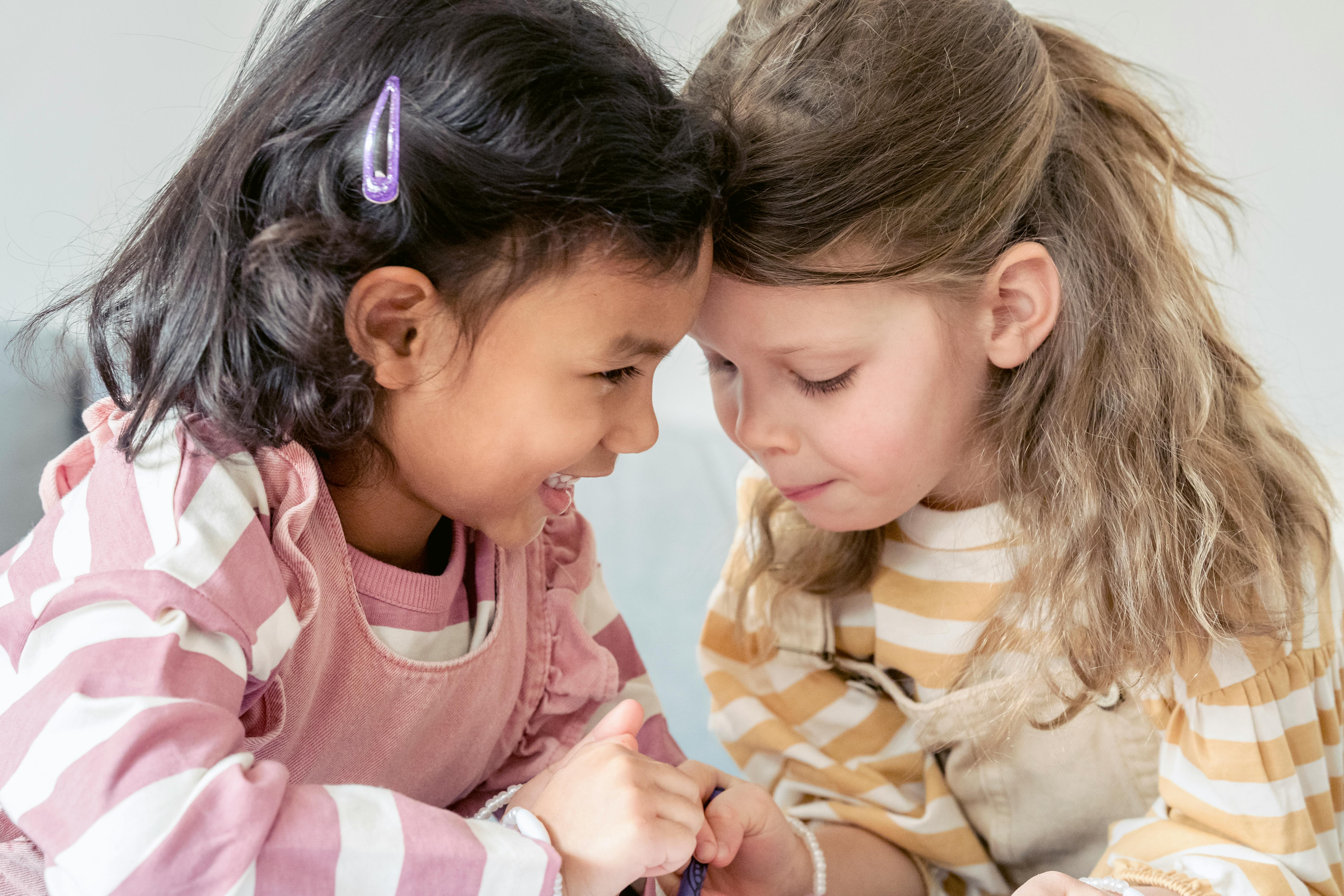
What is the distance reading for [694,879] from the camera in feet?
2.35

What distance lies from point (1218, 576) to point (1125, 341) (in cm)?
17

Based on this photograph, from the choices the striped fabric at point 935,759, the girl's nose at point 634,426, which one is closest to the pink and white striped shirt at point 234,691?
the girl's nose at point 634,426

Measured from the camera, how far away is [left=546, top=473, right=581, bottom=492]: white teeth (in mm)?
748

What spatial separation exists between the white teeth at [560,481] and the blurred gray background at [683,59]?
0.39 meters

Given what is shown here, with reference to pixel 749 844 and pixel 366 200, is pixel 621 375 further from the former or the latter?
pixel 749 844

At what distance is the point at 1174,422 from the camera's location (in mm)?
780

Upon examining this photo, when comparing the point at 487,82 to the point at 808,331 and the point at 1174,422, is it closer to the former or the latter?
the point at 808,331

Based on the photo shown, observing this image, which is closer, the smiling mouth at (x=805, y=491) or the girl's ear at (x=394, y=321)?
the girl's ear at (x=394, y=321)

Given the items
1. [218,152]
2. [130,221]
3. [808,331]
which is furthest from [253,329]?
[808,331]

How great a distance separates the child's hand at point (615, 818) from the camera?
0.59 m

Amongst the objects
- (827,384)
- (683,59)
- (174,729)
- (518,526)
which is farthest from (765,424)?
(174,729)

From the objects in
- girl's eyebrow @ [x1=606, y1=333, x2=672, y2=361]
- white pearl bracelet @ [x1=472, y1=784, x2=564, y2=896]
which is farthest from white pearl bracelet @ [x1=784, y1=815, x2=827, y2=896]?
girl's eyebrow @ [x1=606, y1=333, x2=672, y2=361]

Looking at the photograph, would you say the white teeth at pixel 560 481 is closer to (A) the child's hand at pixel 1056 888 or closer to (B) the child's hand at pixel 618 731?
(B) the child's hand at pixel 618 731

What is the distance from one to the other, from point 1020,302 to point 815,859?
1.33 feet
